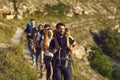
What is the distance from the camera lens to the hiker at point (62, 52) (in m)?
8.30

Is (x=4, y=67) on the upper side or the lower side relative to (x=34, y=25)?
lower

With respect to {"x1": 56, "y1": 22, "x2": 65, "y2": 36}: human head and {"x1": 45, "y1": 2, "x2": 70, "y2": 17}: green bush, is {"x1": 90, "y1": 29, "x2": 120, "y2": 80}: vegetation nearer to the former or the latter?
{"x1": 45, "y1": 2, "x2": 70, "y2": 17}: green bush

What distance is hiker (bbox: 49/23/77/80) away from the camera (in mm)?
8305

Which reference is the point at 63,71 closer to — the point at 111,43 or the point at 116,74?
the point at 116,74

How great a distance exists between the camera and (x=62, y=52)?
8.38m

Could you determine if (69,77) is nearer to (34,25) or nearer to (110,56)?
(34,25)

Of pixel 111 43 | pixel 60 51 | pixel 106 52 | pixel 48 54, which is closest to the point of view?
pixel 60 51

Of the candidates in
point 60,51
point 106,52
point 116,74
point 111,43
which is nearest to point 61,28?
point 60,51

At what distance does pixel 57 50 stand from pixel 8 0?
113 feet

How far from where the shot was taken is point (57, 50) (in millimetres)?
8367

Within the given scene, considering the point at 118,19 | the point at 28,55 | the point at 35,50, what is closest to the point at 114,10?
the point at 118,19

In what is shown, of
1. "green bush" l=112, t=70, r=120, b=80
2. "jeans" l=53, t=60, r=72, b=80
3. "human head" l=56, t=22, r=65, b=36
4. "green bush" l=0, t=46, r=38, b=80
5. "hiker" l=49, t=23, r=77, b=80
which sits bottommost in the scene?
"green bush" l=112, t=70, r=120, b=80

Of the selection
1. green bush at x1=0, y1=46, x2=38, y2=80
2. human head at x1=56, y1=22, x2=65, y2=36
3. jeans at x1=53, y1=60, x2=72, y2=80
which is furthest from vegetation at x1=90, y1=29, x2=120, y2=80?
human head at x1=56, y1=22, x2=65, y2=36

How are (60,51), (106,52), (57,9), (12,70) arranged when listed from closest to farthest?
1. (60,51)
2. (12,70)
3. (106,52)
4. (57,9)
